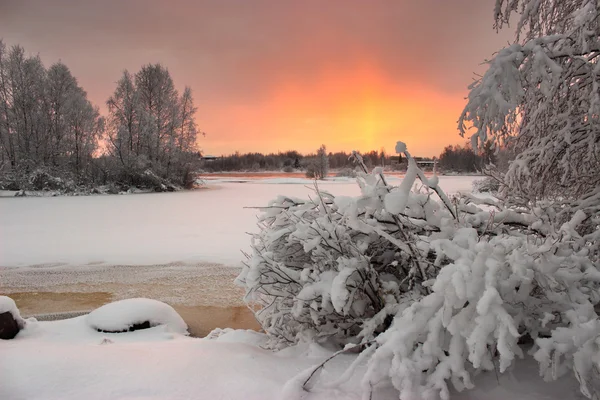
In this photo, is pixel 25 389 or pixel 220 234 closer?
pixel 25 389

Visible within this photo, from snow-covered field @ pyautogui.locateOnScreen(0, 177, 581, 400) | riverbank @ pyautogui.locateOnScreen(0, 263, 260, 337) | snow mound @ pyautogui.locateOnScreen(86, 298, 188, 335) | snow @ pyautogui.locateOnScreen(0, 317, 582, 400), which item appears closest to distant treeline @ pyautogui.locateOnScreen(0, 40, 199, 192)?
riverbank @ pyautogui.locateOnScreen(0, 263, 260, 337)

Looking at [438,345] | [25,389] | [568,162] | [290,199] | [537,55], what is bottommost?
[25,389]

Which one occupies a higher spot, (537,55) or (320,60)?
(320,60)

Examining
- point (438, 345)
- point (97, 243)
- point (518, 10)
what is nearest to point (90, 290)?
point (97, 243)

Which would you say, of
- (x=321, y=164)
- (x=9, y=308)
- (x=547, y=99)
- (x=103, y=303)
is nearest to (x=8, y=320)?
(x=9, y=308)

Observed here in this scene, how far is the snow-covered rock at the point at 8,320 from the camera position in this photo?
3.42 meters

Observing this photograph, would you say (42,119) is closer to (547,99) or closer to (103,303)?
(103,303)

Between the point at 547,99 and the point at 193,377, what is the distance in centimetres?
321

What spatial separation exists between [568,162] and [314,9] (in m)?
3.27

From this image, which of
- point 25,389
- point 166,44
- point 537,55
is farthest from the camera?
point 166,44

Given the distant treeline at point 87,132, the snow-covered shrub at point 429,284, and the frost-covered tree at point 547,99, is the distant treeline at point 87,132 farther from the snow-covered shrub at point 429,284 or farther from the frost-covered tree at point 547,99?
the frost-covered tree at point 547,99

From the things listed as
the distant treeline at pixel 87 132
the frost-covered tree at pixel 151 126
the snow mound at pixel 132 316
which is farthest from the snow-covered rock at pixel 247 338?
the frost-covered tree at pixel 151 126

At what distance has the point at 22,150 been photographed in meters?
25.0

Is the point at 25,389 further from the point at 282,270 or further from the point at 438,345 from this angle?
the point at 438,345
